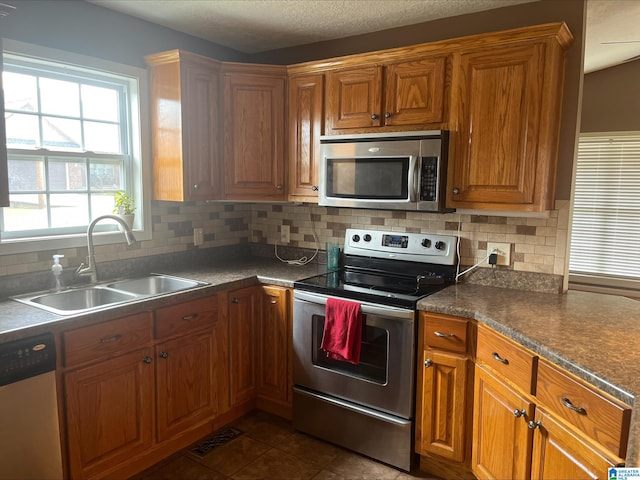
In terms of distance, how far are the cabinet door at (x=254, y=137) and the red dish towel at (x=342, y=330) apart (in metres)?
0.94

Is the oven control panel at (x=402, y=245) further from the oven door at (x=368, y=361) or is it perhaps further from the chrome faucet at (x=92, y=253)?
the chrome faucet at (x=92, y=253)

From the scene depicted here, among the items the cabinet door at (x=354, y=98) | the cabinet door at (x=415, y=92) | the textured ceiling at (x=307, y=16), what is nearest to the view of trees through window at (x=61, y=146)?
the textured ceiling at (x=307, y=16)

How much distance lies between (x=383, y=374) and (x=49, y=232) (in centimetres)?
193

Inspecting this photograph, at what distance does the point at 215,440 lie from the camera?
2.62 metres

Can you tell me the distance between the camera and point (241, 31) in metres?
2.93

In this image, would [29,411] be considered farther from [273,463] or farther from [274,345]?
[274,345]

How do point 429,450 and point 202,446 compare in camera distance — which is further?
point 202,446

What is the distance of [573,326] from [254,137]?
210 centimetres

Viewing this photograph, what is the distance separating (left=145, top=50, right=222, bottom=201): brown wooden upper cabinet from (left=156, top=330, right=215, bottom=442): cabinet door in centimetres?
88

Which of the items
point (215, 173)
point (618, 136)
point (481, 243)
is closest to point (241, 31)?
point (215, 173)

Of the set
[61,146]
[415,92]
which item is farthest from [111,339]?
[415,92]

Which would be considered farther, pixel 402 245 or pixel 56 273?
pixel 402 245

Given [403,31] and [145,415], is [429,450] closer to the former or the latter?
[145,415]

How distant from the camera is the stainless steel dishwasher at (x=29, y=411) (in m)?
1.68
